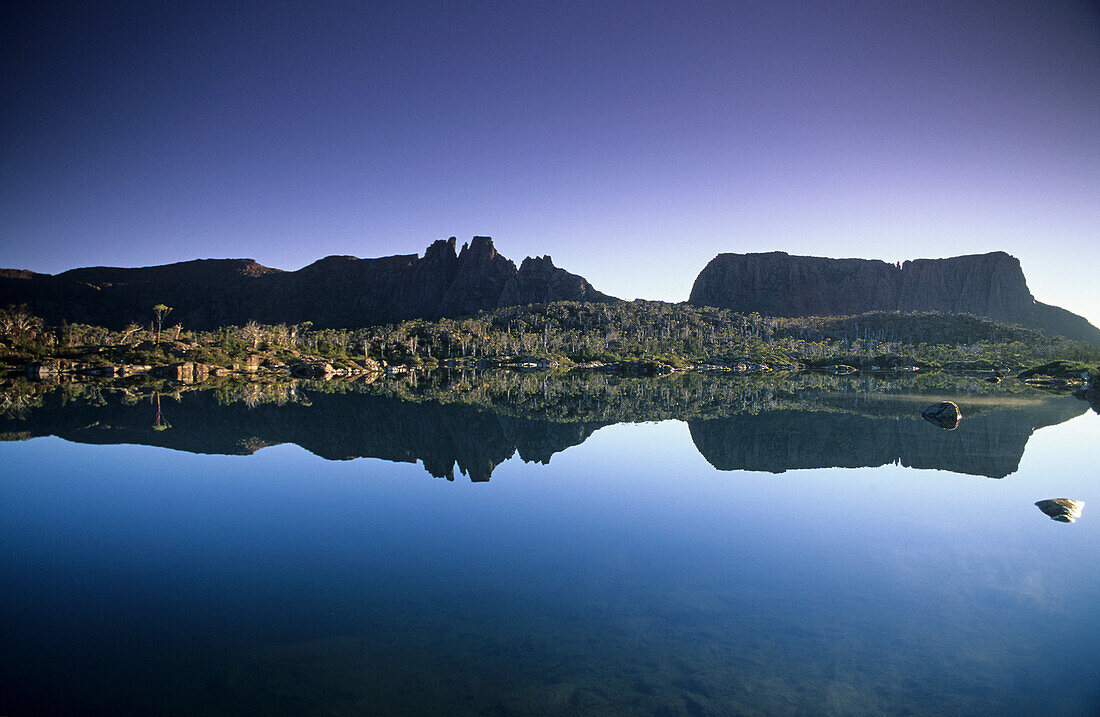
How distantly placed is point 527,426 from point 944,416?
80.7 ft

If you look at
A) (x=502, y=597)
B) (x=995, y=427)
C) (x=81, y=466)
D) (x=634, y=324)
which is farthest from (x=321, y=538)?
(x=634, y=324)

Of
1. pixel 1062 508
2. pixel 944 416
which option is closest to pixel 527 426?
pixel 1062 508

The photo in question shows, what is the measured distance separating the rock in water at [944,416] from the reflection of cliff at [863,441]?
604 mm

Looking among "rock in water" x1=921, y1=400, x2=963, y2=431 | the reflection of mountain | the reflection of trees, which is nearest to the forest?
the reflection of mountain

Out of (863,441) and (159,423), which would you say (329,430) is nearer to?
(159,423)

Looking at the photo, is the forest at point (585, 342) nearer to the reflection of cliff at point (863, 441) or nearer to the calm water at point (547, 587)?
the reflection of cliff at point (863, 441)

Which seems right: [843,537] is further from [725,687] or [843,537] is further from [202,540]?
[202,540]

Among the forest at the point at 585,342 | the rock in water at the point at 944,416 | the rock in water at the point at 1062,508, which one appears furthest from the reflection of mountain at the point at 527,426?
the forest at the point at 585,342

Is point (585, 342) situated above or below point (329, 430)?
above

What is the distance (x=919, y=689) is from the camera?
662 cm

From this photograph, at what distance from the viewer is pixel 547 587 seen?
31.0 ft

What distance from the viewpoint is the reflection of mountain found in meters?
22.6

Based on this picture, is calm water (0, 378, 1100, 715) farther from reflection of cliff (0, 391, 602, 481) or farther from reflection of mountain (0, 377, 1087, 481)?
reflection of cliff (0, 391, 602, 481)

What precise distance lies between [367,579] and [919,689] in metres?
8.45
